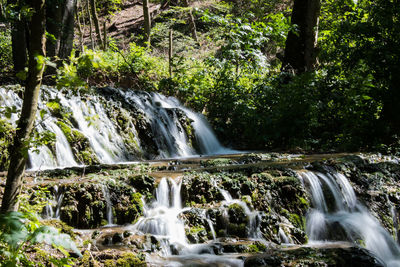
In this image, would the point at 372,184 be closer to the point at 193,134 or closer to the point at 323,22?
the point at 193,134

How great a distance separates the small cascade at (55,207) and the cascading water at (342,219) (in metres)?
3.64

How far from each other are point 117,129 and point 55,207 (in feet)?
17.0

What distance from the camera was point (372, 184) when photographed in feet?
21.2

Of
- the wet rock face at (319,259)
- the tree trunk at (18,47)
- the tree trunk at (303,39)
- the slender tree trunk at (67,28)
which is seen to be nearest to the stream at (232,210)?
the wet rock face at (319,259)

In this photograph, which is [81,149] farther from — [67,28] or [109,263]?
[109,263]

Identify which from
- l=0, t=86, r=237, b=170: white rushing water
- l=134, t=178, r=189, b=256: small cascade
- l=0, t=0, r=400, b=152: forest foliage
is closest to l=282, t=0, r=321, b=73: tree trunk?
l=0, t=0, r=400, b=152: forest foliage

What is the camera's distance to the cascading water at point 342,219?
519 cm

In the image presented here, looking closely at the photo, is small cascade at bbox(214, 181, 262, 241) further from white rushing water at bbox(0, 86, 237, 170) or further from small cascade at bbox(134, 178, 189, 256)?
white rushing water at bbox(0, 86, 237, 170)

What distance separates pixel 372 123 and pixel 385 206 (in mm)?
3575

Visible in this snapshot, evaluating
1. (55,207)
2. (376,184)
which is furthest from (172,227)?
(376,184)

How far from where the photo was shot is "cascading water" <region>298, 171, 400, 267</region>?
5191 millimetres

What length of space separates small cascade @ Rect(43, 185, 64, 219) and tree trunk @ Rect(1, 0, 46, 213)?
244cm

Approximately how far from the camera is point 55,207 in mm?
4719

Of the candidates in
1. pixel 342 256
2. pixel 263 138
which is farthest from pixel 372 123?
pixel 342 256
